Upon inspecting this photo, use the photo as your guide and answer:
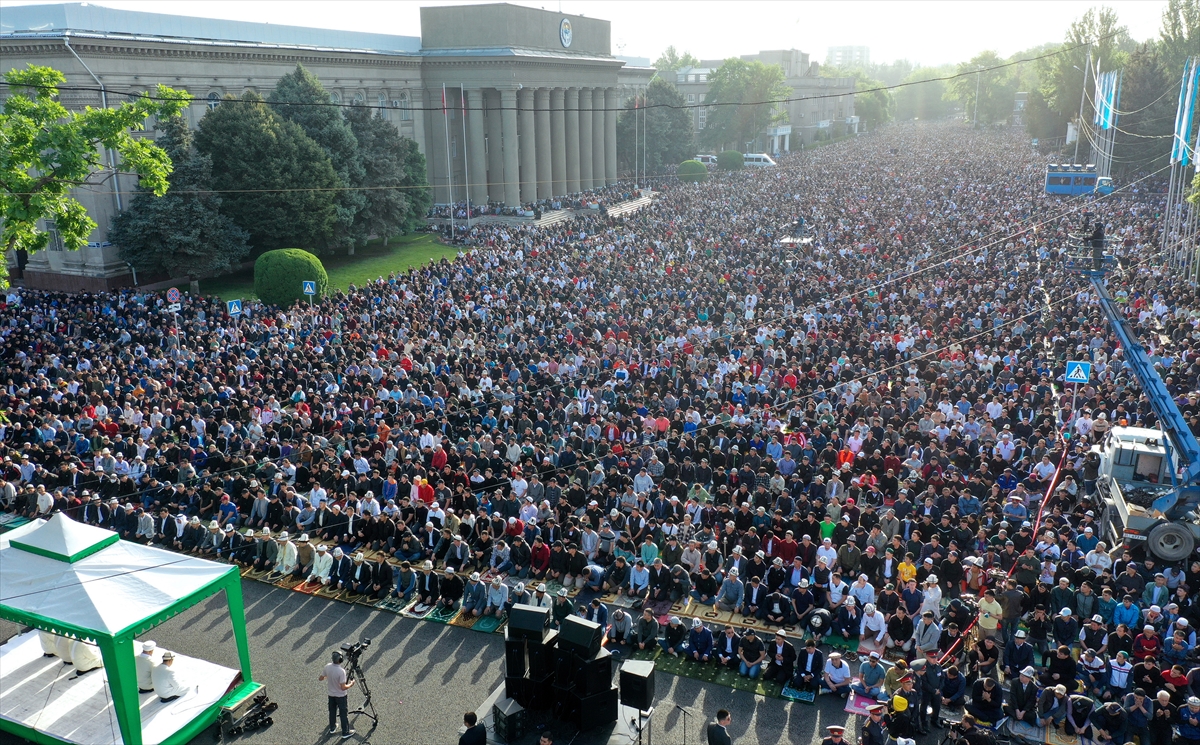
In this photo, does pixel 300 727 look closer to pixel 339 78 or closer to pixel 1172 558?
pixel 1172 558

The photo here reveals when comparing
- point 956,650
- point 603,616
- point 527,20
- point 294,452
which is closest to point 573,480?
point 603,616

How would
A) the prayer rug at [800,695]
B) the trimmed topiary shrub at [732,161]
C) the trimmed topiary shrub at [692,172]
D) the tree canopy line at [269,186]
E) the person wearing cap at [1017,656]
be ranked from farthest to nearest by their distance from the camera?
the trimmed topiary shrub at [732,161]
the trimmed topiary shrub at [692,172]
the tree canopy line at [269,186]
the prayer rug at [800,695]
the person wearing cap at [1017,656]

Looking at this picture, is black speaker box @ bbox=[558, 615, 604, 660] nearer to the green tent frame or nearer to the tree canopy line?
the green tent frame

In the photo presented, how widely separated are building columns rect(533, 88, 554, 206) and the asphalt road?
4967 centimetres

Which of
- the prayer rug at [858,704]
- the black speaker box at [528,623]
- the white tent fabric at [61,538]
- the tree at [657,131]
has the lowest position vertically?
the prayer rug at [858,704]

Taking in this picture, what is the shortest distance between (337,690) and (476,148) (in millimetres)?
50259

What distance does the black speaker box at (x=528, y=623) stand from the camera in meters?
10.2

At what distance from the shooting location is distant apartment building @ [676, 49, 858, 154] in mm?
104756

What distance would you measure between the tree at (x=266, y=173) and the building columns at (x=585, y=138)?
30779 millimetres

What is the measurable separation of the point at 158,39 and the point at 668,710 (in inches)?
1515

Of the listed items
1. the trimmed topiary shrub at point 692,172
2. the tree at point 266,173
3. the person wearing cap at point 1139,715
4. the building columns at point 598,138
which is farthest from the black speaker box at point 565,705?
the trimmed topiary shrub at point 692,172

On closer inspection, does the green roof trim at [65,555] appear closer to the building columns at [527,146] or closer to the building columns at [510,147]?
the building columns at [510,147]

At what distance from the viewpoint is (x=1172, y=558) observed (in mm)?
13898

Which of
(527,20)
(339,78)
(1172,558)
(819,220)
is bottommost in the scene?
(1172,558)
